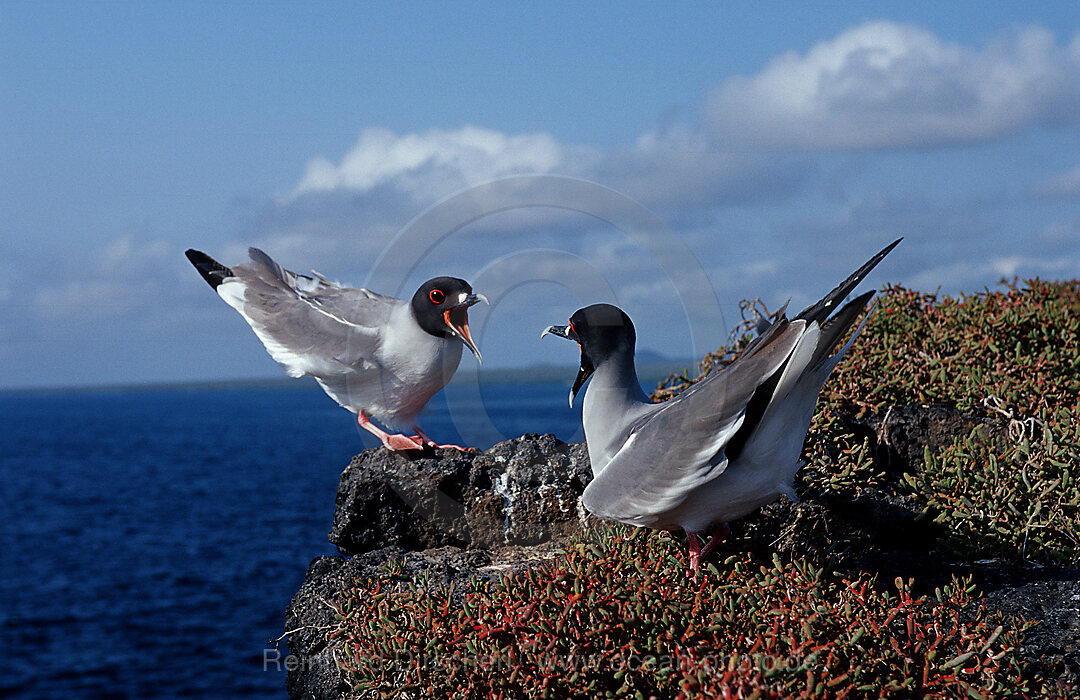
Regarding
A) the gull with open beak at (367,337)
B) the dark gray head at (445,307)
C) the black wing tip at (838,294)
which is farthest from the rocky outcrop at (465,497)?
the black wing tip at (838,294)

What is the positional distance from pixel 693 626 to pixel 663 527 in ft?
3.76

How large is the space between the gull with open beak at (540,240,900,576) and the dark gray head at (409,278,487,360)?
1.90 meters

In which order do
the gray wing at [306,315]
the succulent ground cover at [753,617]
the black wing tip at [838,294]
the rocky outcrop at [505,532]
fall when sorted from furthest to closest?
1. the gray wing at [306,315]
2. the rocky outcrop at [505,532]
3. the black wing tip at [838,294]
4. the succulent ground cover at [753,617]

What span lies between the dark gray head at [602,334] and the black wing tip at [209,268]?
167 inches

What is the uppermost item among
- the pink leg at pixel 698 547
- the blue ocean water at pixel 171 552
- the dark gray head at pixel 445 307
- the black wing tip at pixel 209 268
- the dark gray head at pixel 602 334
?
the black wing tip at pixel 209 268

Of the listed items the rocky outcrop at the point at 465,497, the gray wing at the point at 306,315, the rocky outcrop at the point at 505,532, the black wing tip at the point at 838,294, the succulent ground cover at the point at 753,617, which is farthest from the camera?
the gray wing at the point at 306,315

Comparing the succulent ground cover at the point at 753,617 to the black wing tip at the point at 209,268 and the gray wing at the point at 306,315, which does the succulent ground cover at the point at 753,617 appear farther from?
the black wing tip at the point at 209,268

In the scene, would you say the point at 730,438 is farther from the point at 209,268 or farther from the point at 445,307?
the point at 209,268

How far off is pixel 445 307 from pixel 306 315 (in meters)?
1.54

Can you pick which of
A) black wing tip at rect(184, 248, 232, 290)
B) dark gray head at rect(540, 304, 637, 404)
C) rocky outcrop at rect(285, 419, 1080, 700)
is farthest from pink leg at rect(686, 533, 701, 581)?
black wing tip at rect(184, 248, 232, 290)

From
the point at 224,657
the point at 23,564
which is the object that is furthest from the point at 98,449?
the point at 224,657

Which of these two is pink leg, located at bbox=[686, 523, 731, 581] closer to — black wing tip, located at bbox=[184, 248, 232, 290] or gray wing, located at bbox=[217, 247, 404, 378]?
gray wing, located at bbox=[217, 247, 404, 378]

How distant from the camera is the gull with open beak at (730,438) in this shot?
4945 millimetres

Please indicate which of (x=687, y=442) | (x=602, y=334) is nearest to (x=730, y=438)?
(x=687, y=442)
